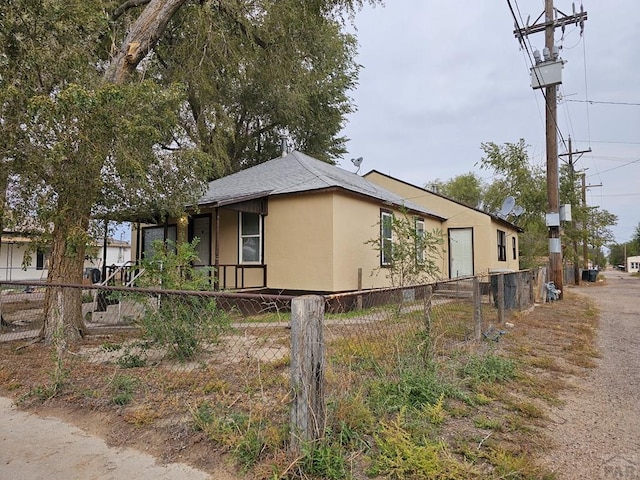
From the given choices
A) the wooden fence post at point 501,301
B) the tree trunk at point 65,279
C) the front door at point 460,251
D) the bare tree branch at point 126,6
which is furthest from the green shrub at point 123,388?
the front door at point 460,251

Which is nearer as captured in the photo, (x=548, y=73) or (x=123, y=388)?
(x=123, y=388)

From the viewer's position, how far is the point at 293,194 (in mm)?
10609

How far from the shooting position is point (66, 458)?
2826 millimetres

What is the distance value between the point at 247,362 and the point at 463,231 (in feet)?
46.7

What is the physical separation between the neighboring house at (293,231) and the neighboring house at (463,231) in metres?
4.91

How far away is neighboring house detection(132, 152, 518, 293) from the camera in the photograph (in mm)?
10148

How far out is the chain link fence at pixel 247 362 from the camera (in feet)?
9.10

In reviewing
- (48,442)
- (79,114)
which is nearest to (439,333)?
(48,442)

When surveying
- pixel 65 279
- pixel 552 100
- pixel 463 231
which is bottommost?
pixel 65 279

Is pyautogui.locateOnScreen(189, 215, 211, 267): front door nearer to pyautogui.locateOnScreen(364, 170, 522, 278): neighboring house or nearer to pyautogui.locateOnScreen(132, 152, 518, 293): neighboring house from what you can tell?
pyautogui.locateOnScreen(132, 152, 518, 293): neighboring house

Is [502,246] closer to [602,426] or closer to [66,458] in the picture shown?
[602,426]

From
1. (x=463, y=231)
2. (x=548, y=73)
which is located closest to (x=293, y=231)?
(x=463, y=231)

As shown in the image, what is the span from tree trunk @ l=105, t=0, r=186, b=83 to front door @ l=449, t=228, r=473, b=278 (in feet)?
44.0

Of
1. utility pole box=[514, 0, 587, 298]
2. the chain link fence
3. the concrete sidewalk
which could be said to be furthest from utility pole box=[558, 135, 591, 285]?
the concrete sidewalk
